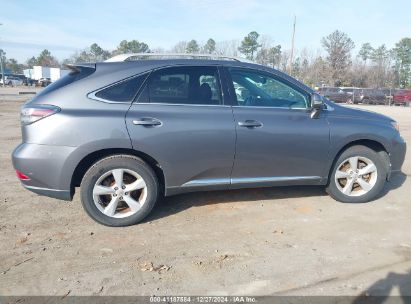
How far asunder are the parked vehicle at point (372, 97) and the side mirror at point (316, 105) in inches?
1391

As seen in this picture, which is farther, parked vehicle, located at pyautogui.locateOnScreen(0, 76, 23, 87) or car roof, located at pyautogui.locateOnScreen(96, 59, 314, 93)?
parked vehicle, located at pyautogui.locateOnScreen(0, 76, 23, 87)

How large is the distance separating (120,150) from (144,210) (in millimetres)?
713

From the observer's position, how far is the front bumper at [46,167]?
354 cm

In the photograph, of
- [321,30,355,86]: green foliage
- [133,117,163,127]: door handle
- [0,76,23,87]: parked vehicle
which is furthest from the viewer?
[0,76,23,87]: parked vehicle

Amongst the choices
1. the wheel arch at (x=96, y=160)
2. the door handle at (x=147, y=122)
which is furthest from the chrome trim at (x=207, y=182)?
the door handle at (x=147, y=122)

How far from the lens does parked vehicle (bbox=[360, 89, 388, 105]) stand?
119 ft

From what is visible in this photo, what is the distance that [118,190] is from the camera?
3768 mm

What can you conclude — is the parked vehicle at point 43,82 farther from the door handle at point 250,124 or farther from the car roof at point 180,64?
the door handle at point 250,124

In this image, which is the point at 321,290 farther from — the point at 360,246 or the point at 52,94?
the point at 52,94

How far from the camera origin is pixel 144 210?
3869 mm

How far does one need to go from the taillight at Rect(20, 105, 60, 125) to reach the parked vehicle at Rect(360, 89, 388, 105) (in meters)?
37.2

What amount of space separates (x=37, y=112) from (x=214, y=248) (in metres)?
2.24

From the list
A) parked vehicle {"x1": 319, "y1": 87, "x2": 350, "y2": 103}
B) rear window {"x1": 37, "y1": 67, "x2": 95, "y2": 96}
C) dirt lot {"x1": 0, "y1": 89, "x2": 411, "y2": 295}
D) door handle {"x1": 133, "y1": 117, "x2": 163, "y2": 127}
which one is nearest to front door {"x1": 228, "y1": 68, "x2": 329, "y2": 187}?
dirt lot {"x1": 0, "y1": 89, "x2": 411, "y2": 295}

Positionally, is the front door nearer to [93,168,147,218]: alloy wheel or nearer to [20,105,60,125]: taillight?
[93,168,147,218]: alloy wheel
